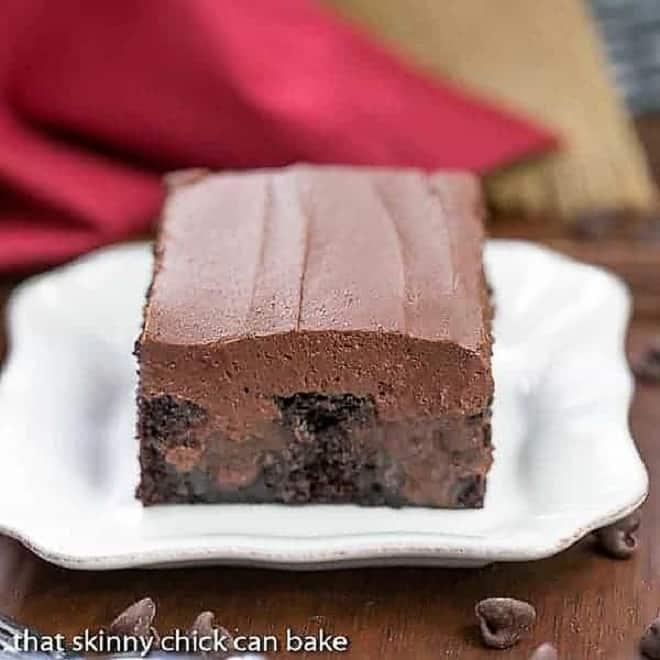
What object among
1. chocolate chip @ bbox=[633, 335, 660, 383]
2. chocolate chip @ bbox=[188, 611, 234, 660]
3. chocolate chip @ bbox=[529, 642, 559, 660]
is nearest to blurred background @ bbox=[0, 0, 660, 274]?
chocolate chip @ bbox=[633, 335, 660, 383]

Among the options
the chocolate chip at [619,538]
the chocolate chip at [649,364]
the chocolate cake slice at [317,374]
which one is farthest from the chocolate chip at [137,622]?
the chocolate chip at [649,364]

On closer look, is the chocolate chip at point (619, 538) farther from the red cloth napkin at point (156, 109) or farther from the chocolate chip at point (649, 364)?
A: the red cloth napkin at point (156, 109)

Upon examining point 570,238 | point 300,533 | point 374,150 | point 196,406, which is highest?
point 374,150

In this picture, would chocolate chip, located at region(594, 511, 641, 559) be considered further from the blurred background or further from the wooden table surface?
the blurred background

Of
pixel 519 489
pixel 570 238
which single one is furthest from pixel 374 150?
pixel 519 489

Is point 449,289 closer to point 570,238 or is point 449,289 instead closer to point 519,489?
point 519,489
